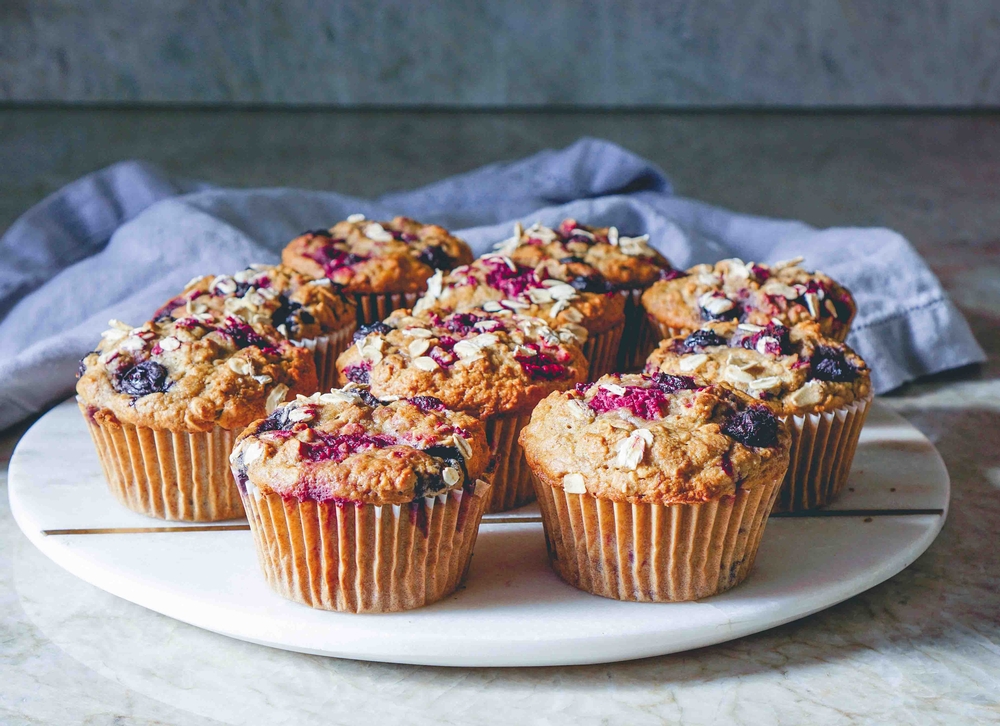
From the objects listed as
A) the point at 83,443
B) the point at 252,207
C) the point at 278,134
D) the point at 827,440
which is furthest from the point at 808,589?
the point at 278,134

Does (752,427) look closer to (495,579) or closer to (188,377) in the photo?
(495,579)

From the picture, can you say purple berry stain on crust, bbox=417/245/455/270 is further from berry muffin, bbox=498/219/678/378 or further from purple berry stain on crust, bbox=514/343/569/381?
purple berry stain on crust, bbox=514/343/569/381

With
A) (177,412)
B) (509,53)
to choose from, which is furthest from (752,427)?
(509,53)

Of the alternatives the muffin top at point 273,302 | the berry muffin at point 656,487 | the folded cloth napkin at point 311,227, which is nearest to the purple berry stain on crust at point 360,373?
the muffin top at point 273,302

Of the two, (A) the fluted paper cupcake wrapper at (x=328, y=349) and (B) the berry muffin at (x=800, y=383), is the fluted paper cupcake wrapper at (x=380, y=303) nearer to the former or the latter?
(A) the fluted paper cupcake wrapper at (x=328, y=349)

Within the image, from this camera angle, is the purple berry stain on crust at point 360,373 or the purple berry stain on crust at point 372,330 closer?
the purple berry stain on crust at point 360,373

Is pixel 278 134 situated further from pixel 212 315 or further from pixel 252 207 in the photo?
pixel 212 315

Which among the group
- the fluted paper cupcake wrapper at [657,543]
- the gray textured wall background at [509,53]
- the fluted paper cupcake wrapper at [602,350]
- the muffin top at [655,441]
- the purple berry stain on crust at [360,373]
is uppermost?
the muffin top at [655,441]
